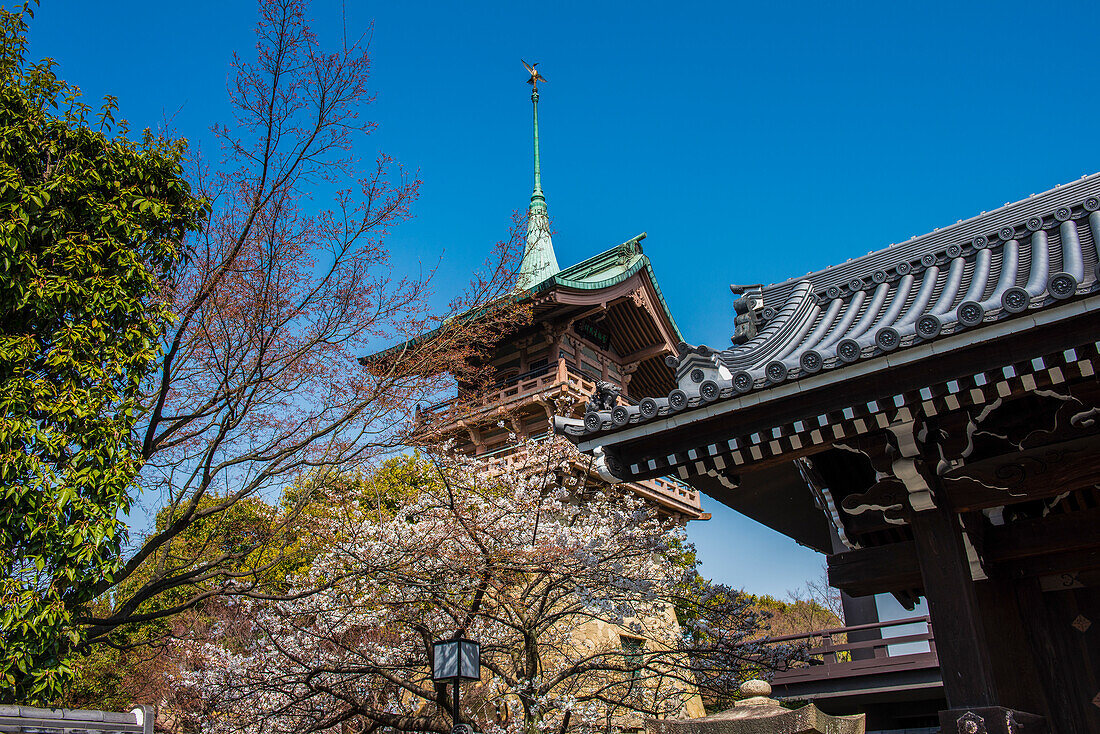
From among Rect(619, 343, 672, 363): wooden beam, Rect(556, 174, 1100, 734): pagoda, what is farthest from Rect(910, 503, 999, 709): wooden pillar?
Rect(619, 343, 672, 363): wooden beam

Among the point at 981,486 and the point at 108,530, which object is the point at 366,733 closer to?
the point at 108,530

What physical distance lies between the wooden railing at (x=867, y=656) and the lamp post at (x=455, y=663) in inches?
275

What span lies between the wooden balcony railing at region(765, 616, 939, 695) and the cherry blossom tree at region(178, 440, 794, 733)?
2346 mm

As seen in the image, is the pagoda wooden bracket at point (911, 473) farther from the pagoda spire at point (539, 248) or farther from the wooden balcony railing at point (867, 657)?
the pagoda spire at point (539, 248)

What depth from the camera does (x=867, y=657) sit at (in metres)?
13.9

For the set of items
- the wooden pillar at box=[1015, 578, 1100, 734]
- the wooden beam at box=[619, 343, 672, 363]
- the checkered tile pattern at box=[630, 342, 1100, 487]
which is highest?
the wooden beam at box=[619, 343, 672, 363]

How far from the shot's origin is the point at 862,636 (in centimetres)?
1520

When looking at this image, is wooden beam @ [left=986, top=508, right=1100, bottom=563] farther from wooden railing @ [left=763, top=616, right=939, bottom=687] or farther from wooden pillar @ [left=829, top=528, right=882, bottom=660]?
wooden pillar @ [left=829, top=528, right=882, bottom=660]

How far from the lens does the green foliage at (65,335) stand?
6309 millimetres

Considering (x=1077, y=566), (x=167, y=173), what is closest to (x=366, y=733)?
(x=167, y=173)

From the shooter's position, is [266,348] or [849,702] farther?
[849,702]

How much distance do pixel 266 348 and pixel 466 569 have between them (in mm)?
3441

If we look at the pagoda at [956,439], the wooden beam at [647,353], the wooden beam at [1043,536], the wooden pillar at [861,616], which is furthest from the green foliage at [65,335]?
the wooden beam at [647,353]

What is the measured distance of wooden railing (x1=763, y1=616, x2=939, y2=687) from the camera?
1205cm
